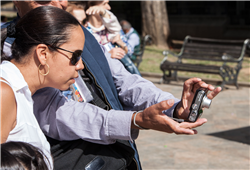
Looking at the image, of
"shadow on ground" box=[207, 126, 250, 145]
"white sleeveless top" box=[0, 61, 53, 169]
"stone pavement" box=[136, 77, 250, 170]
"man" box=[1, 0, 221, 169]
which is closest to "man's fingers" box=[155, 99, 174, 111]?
"man" box=[1, 0, 221, 169]

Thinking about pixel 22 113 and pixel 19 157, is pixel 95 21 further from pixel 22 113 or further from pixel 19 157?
pixel 19 157

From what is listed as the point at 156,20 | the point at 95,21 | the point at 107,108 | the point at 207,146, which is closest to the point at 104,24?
the point at 95,21

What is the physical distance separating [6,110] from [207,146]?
408 cm

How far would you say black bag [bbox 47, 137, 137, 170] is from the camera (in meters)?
1.76

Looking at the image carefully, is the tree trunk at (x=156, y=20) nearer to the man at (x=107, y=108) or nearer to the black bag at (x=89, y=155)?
the man at (x=107, y=108)

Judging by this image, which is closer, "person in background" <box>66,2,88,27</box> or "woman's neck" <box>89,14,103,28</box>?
"woman's neck" <box>89,14,103,28</box>

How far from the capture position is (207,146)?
16.2 feet

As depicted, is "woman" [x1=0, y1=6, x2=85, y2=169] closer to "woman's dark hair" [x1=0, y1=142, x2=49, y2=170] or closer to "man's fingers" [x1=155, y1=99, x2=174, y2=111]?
"woman's dark hair" [x1=0, y1=142, x2=49, y2=170]

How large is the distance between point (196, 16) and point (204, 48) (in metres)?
8.93

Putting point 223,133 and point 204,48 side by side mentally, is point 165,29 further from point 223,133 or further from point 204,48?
point 223,133

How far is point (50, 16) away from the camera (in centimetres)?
163

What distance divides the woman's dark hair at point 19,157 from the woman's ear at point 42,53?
528mm

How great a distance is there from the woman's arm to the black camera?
0.89m

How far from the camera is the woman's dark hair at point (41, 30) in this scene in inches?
63.3
